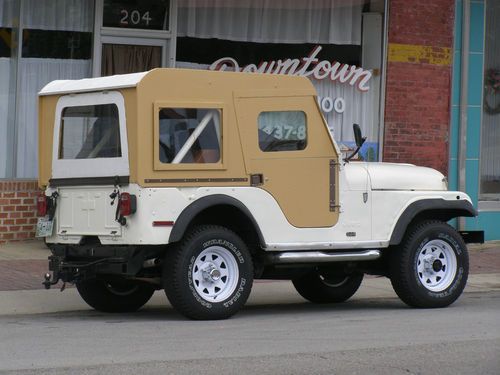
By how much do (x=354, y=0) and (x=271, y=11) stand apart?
1.47 m

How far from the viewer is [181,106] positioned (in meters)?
9.98

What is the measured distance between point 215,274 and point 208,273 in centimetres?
7

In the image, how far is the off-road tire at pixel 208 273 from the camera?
32.0 ft

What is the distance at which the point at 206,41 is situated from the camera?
1628cm

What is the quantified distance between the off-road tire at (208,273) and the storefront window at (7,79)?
235 inches

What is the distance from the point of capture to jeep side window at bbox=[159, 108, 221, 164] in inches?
390

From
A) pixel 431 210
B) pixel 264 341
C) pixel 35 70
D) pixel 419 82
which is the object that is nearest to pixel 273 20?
pixel 419 82

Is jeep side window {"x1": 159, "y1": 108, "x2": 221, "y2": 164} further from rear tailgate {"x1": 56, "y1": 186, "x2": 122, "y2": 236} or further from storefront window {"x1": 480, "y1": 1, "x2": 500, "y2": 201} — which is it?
storefront window {"x1": 480, "y1": 1, "x2": 500, "y2": 201}

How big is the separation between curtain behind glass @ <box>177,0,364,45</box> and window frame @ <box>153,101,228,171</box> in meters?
6.22

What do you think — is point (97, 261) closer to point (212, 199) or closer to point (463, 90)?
point (212, 199)

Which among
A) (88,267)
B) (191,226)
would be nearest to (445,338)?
(191,226)

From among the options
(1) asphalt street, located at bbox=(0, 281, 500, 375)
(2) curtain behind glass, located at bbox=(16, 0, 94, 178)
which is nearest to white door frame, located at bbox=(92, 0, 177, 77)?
(2) curtain behind glass, located at bbox=(16, 0, 94, 178)

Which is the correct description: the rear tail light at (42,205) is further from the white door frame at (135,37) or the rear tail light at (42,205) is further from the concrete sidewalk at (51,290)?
the white door frame at (135,37)

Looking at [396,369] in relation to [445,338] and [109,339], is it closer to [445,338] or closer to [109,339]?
[445,338]
